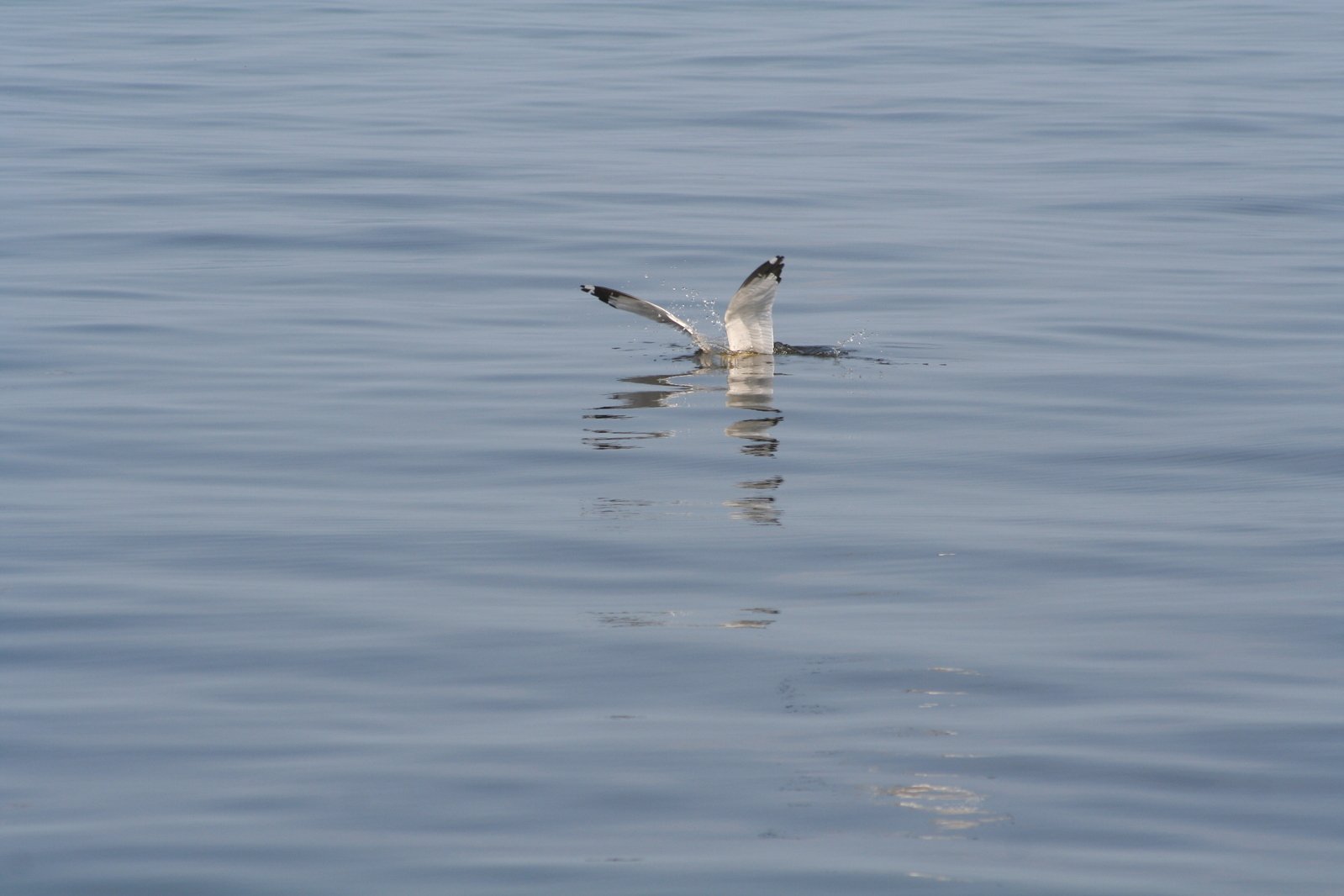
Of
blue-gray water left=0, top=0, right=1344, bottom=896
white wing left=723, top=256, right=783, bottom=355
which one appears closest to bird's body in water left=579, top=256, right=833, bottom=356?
white wing left=723, top=256, right=783, bottom=355

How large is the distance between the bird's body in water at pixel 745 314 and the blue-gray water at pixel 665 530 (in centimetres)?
43

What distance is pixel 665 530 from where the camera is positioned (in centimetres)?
932

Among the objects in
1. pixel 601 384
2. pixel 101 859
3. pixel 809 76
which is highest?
pixel 809 76

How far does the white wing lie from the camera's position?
13273 millimetres

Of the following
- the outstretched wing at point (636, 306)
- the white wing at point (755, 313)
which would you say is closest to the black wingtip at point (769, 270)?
the white wing at point (755, 313)

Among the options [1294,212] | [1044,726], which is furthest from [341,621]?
[1294,212]

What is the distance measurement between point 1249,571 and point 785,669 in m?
2.51

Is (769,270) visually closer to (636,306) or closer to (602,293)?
(636,306)

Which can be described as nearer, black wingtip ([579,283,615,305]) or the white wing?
black wingtip ([579,283,615,305])

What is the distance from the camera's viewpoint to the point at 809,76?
104 ft

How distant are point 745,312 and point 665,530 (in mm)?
A: 4565

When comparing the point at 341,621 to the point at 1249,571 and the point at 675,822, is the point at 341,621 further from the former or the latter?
the point at 1249,571

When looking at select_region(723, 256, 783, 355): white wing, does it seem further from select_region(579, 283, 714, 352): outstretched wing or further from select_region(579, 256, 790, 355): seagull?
select_region(579, 283, 714, 352): outstretched wing

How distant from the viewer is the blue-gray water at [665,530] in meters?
5.97
